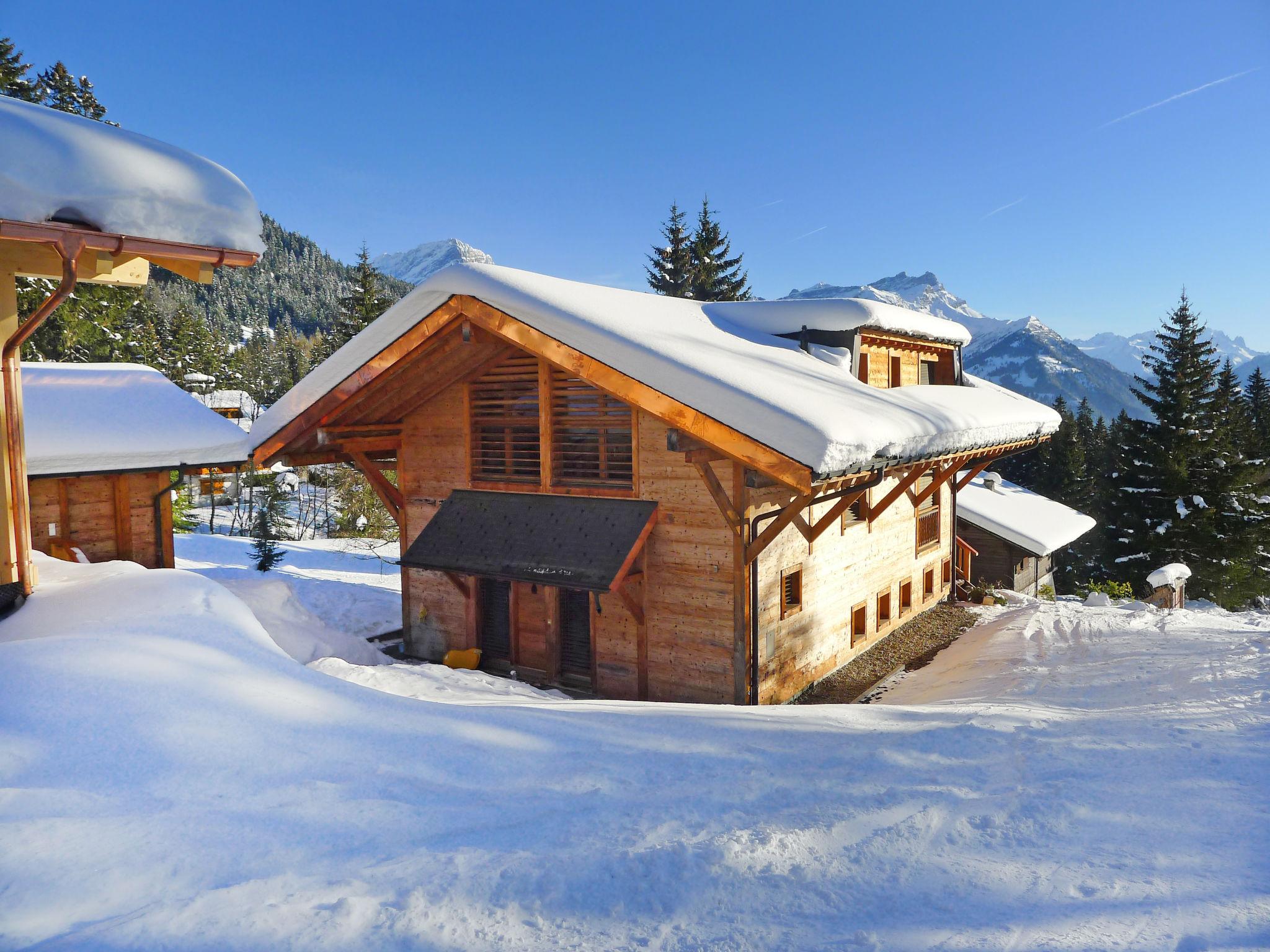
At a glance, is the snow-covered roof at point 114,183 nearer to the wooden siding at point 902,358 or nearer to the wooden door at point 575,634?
the wooden door at point 575,634

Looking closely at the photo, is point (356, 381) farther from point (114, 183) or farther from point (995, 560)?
point (995, 560)

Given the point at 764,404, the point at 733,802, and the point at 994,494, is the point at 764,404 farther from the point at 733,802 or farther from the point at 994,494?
the point at 994,494

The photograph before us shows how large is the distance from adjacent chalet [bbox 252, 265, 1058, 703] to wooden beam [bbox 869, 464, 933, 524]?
0.04 metres

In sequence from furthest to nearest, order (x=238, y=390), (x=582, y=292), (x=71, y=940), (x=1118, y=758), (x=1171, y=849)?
(x=238, y=390) < (x=582, y=292) < (x=1118, y=758) < (x=1171, y=849) < (x=71, y=940)

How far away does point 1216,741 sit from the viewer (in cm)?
525

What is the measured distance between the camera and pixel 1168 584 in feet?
52.6

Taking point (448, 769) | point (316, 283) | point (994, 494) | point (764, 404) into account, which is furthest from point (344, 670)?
point (316, 283)

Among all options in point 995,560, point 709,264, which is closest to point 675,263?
point 709,264

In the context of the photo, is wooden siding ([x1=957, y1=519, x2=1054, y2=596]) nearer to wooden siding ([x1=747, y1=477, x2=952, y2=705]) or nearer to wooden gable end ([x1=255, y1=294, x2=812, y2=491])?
wooden siding ([x1=747, y1=477, x2=952, y2=705])

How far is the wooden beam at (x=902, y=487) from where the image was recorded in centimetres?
1140

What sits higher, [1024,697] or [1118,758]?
[1118,758]

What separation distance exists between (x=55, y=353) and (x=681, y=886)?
29.6 m

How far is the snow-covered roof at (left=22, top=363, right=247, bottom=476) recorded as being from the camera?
32.6 ft

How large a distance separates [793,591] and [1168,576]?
34.1ft
